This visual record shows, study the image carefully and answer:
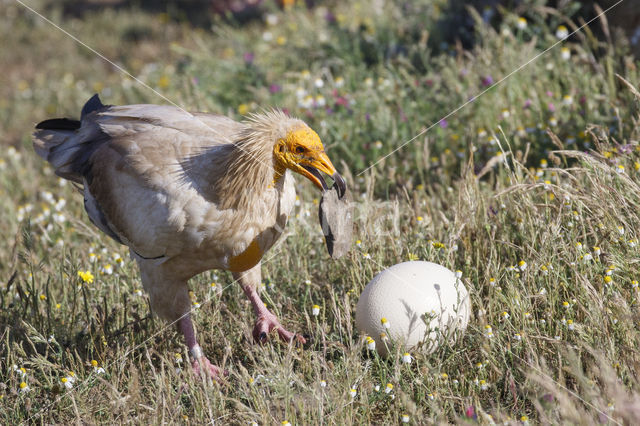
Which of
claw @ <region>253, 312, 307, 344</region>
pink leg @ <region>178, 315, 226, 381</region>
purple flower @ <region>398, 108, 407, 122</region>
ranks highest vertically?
purple flower @ <region>398, 108, 407, 122</region>

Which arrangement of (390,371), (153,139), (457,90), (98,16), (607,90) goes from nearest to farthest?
(390,371) < (153,139) < (607,90) < (457,90) < (98,16)

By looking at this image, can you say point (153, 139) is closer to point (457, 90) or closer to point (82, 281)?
point (82, 281)

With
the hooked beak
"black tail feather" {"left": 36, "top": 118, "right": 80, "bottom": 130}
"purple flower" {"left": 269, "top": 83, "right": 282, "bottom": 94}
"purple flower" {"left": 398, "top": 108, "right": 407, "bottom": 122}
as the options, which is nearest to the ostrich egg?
the hooked beak

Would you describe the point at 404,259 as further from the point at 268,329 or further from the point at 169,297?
the point at 169,297

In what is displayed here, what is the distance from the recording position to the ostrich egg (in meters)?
3.22

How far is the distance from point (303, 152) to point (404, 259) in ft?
3.97

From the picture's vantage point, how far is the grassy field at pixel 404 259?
300cm

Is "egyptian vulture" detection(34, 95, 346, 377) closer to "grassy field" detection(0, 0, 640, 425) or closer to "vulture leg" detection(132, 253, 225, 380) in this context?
"vulture leg" detection(132, 253, 225, 380)

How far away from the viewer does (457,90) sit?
5.46 metres

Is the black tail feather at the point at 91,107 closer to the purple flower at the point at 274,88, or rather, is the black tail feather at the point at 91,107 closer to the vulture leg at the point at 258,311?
the vulture leg at the point at 258,311

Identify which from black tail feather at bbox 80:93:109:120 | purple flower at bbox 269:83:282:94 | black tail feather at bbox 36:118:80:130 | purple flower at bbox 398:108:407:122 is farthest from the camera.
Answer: purple flower at bbox 269:83:282:94

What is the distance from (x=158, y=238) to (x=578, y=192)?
2.32m

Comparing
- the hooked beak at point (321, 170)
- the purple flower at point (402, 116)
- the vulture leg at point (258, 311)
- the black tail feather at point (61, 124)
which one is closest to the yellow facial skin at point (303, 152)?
the hooked beak at point (321, 170)

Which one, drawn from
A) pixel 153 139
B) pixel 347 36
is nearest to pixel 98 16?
pixel 347 36
